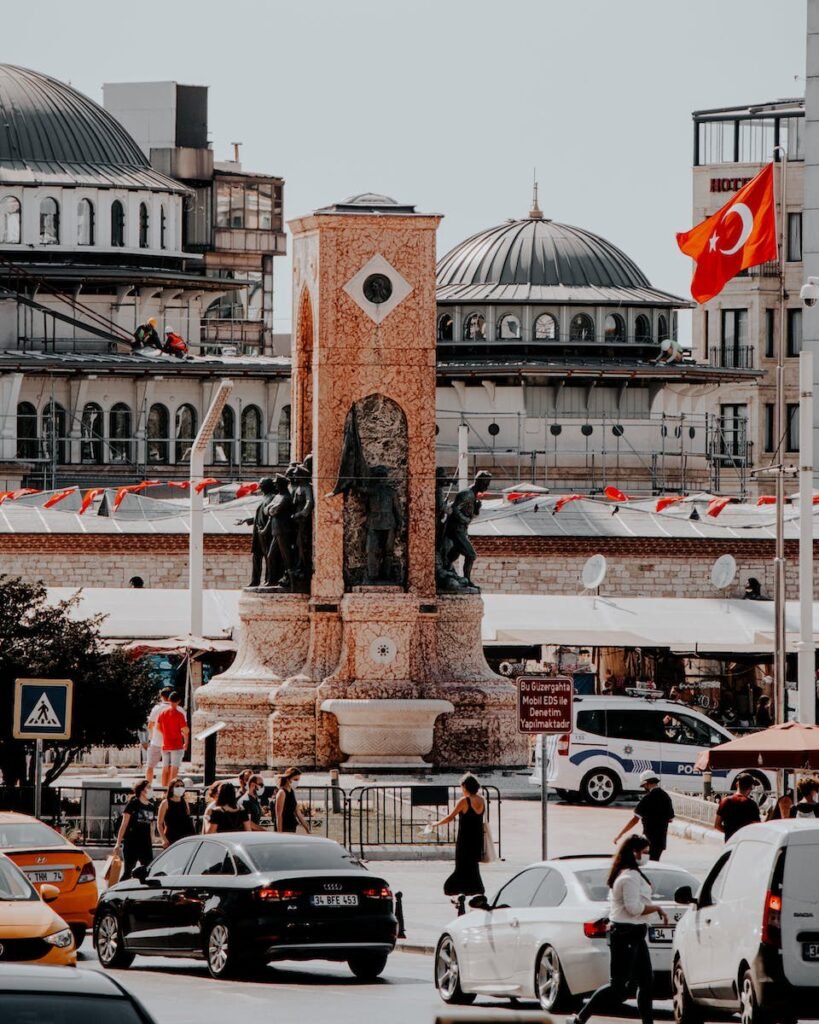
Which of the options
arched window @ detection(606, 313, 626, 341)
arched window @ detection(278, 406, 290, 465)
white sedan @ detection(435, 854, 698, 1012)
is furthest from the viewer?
arched window @ detection(606, 313, 626, 341)

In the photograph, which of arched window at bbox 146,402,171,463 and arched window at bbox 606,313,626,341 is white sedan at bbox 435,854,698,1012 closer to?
arched window at bbox 146,402,171,463

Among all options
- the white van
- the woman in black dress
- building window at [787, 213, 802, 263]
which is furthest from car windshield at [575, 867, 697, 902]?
building window at [787, 213, 802, 263]

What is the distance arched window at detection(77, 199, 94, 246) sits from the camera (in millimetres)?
97625

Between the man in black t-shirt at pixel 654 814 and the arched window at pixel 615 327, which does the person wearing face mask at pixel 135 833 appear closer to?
the man in black t-shirt at pixel 654 814

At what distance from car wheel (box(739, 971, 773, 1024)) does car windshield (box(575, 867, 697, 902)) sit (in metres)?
2.51

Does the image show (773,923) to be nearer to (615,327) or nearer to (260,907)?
(260,907)

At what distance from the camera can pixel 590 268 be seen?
10012cm

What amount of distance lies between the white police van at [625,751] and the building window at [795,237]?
240 ft

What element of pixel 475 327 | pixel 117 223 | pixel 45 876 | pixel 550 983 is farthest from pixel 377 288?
pixel 117 223

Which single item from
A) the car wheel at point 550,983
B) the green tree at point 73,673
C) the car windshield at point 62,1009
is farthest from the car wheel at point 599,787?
the car windshield at point 62,1009

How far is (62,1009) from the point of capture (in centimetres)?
1118

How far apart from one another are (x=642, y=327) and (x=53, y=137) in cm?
2110

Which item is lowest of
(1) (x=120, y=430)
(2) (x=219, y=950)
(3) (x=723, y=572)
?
(2) (x=219, y=950)

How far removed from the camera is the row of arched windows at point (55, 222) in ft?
318
